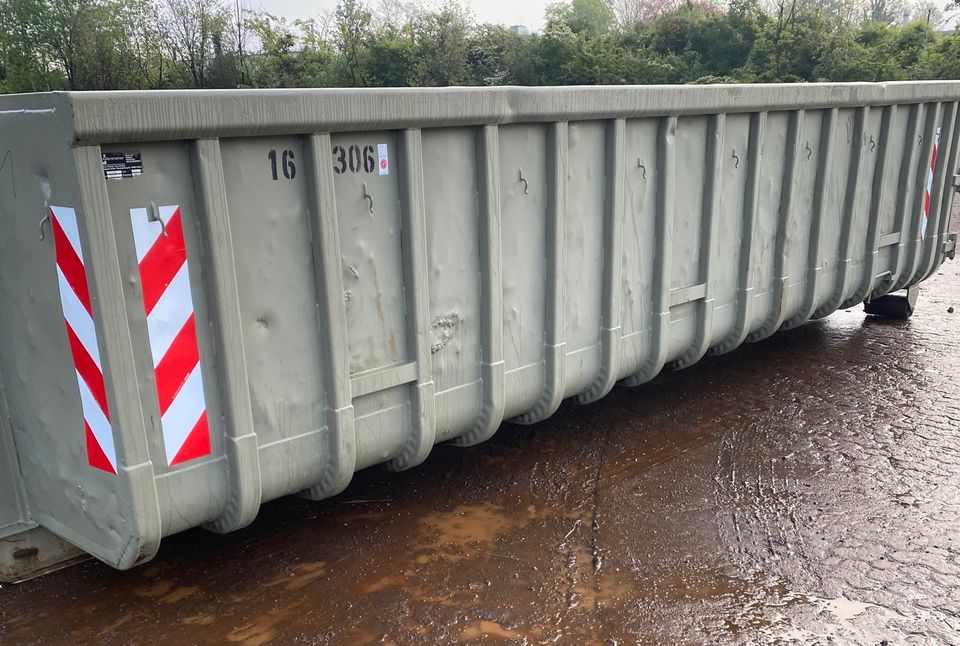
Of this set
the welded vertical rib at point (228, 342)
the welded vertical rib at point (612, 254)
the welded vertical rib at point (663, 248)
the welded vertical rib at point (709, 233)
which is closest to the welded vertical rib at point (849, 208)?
the welded vertical rib at point (709, 233)

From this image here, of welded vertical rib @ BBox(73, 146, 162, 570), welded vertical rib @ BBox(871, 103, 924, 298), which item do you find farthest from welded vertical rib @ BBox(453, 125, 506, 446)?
welded vertical rib @ BBox(871, 103, 924, 298)

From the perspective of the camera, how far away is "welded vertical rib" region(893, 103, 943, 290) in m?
6.09

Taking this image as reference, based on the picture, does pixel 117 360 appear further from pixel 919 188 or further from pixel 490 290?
pixel 919 188

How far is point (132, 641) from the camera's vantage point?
9.36 feet

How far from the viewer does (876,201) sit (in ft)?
18.9

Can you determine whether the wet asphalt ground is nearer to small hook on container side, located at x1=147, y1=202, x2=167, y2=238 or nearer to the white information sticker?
small hook on container side, located at x1=147, y1=202, x2=167, y2=238

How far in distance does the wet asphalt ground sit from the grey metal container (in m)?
0.33

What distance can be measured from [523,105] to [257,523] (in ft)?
7.24

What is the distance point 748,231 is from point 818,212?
2.53ft

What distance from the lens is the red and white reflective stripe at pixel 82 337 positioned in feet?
8.16

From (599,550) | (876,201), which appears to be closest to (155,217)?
(599,550)

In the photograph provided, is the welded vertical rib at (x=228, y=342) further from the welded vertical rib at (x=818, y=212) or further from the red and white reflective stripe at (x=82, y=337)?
the welded vertical rib at (x=818, y=212)

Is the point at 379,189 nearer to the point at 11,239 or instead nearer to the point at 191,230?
the point at 191,230

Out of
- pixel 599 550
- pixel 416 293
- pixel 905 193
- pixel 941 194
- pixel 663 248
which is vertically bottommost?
pixel 599 550
